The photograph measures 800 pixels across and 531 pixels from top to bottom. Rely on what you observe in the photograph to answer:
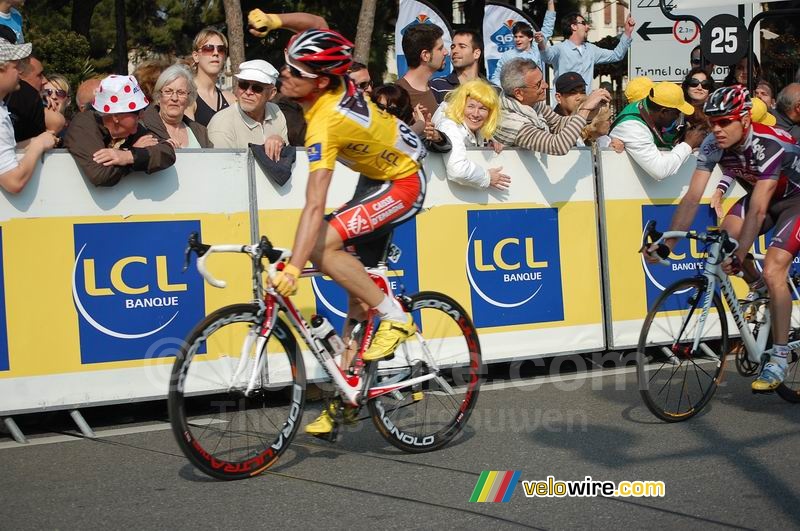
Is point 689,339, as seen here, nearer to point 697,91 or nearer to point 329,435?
point 329,435

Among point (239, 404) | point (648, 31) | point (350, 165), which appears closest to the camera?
point (239, 404)

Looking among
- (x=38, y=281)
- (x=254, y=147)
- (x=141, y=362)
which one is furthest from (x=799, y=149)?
(x=38, y=281)

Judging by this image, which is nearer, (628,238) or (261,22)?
(261,22)

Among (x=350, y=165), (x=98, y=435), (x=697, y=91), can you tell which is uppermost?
(x=697, y=91)

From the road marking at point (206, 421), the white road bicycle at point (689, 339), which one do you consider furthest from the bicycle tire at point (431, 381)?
the white road bicycle at point (689, 339)

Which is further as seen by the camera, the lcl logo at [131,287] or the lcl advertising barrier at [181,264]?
the lcl logo at [131,287]

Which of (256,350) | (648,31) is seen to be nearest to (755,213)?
(256,350)

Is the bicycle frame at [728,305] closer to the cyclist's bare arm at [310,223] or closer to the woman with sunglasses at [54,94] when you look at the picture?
the cyclist's bare arm at [310,223]

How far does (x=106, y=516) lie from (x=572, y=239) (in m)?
4.70

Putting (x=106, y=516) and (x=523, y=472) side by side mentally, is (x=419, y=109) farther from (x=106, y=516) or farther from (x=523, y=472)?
(x=106, y=516)

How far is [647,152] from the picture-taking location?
8.77m

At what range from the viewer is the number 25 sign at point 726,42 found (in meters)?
12.4

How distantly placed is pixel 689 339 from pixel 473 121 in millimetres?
2513

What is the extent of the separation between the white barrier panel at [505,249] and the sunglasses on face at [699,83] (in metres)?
2.25
